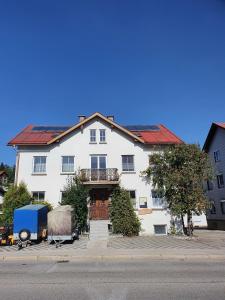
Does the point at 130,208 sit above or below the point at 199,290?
above

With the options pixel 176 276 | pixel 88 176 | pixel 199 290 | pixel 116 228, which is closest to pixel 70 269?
pixel 176 276

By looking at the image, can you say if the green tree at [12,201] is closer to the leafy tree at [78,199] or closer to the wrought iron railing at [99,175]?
the leafy tree at [78,199]

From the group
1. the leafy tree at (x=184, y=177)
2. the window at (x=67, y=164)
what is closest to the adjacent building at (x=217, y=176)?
the leafy tree at (x=184, y=177)

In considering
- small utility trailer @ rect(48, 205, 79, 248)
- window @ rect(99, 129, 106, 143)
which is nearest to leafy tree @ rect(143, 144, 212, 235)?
window @ rect(99, 129, 106, 143)

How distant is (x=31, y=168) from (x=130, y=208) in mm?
9702

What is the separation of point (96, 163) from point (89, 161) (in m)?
0.68

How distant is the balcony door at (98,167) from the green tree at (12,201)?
589cm

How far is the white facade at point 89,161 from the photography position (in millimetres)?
23922

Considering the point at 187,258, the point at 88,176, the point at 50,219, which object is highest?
the point at 88,176

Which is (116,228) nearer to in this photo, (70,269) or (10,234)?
(10,234)

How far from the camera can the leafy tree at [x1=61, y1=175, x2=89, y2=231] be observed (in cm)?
2247

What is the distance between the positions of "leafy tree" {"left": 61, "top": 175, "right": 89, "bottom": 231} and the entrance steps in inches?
34.1

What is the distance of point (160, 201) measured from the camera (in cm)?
2425

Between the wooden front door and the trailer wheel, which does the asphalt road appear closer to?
the trailer wheel
